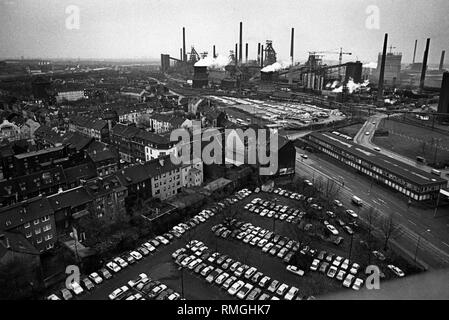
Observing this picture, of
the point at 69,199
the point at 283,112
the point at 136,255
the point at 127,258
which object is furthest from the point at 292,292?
the point at 283,112

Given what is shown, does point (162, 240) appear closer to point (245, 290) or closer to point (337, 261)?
point (245, 290)

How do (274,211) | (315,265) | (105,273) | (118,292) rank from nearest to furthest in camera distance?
(118,292)
(105,273)
(315,265)
(274,211)

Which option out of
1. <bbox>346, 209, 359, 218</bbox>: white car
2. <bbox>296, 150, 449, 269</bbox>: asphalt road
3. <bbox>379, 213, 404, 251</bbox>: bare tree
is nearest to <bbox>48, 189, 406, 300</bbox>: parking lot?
<bbox>346, 209, 359, 218</bbox>: white car

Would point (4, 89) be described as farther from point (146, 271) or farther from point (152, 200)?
point (146, 271)

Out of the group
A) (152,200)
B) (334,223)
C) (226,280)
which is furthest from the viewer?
(152,200)

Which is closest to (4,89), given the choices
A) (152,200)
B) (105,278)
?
(152,200)
